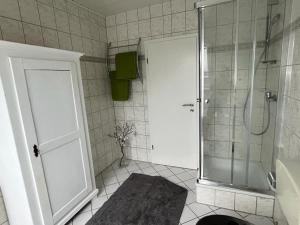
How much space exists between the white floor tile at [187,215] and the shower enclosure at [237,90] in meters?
0.32

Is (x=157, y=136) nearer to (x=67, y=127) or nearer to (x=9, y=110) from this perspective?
(x=67, y=127)

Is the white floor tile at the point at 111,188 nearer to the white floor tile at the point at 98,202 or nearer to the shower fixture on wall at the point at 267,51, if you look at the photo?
the white floor tile at the point at 98,202

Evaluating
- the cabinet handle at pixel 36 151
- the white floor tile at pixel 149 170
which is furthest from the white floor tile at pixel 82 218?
the white floor tile at pixel 149 170

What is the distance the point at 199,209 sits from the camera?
186cm

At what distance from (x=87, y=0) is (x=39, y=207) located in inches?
88.8

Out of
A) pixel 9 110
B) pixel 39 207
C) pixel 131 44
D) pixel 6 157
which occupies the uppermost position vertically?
pixel 131 44

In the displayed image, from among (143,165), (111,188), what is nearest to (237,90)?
(143,165)

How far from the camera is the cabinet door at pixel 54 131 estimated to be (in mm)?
1365

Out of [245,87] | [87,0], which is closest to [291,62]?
[245,87]

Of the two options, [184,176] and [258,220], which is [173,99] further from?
[258,220]

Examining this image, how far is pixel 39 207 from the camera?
1.44 m

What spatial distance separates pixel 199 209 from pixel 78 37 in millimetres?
2438

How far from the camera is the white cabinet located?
4.19 feet

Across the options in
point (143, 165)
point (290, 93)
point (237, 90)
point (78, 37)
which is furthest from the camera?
point (143, 165)
